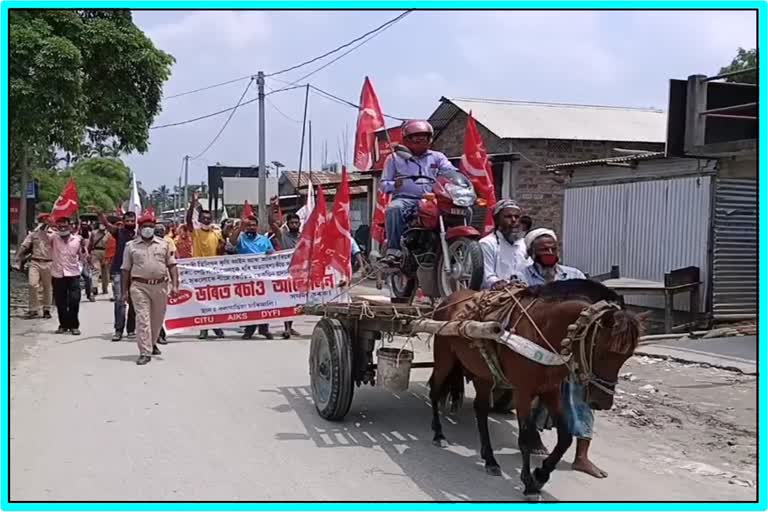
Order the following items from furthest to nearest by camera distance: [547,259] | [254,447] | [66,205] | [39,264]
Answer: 1. [39,264]
2. [66,205]
3. [254,447]
4. [547,259]

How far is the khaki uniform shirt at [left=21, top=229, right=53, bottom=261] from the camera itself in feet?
44.2

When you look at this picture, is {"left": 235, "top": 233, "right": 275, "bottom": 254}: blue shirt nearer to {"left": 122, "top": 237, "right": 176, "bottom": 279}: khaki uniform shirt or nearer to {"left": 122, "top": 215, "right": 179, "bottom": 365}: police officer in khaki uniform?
{"left": 122, "top": 215, "right": 179, "bottom": 365}: police officer in khaki uniform

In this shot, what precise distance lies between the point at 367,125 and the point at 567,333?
14.2 feet

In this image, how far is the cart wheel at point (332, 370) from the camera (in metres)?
6.36

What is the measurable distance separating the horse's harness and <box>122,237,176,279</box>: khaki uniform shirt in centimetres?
526

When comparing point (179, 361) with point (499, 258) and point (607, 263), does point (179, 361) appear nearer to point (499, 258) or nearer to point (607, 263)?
point (499, 258)

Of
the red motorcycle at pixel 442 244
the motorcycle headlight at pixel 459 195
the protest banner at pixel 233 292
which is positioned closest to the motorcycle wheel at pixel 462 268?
the red motorcycle at pixel 442 244

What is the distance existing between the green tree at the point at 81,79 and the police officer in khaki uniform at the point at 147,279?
177 inches

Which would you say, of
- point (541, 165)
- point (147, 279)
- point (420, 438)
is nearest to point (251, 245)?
point (147, 279)

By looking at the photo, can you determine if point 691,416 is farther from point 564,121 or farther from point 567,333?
point 564,121

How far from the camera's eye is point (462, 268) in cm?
628

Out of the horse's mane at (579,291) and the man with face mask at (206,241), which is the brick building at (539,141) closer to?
the man with face mask at (206,241)

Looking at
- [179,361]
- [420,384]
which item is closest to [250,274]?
[179,361]

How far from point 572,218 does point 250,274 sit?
6.37 meters
